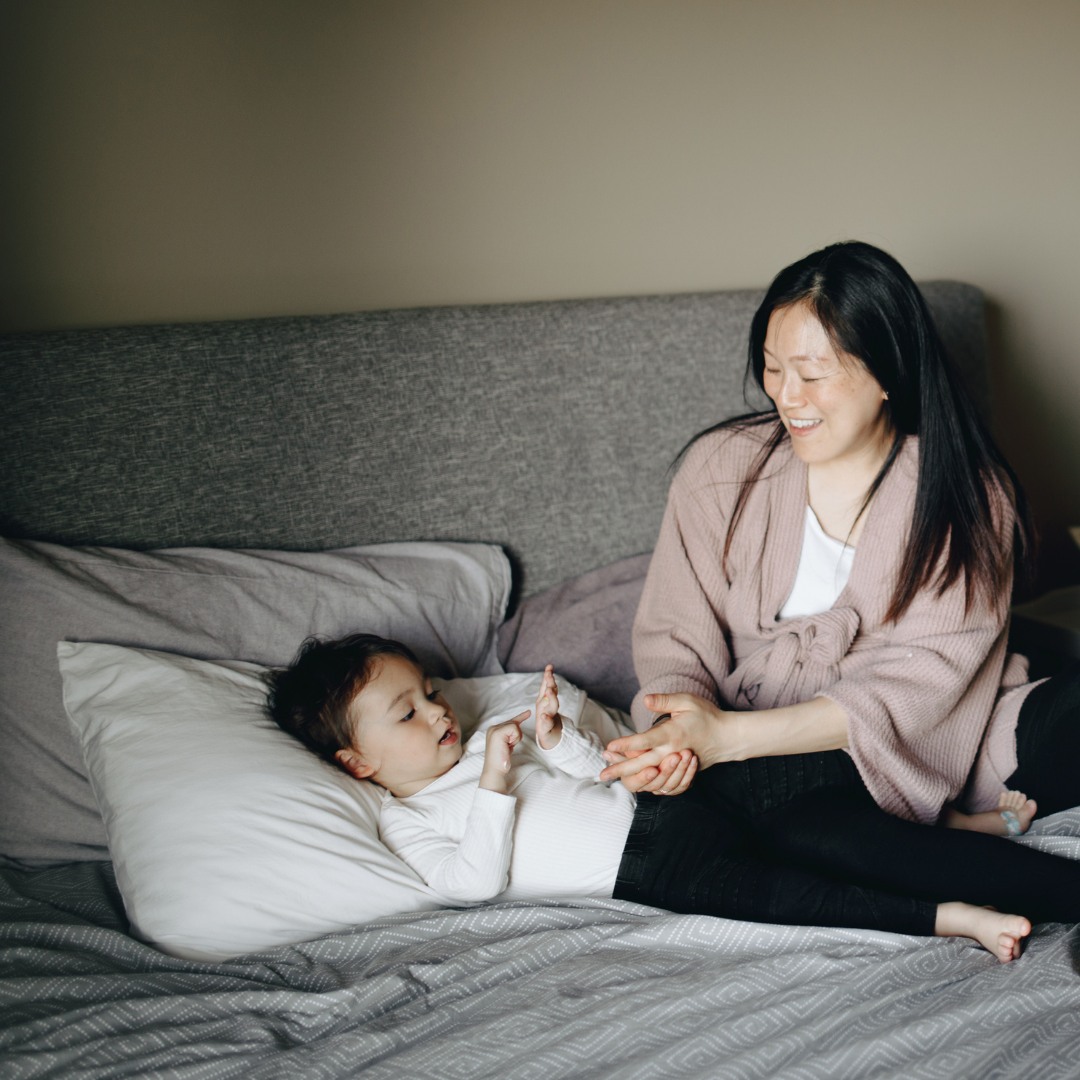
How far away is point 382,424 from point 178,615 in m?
0.46

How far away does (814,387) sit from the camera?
1243 mm

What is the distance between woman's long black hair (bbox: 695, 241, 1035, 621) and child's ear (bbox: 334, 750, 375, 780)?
797 millimetres

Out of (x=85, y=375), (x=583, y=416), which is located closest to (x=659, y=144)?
(x=583, y=416)

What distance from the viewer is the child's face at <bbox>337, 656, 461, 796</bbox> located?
126cm

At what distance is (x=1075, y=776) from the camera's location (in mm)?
1243

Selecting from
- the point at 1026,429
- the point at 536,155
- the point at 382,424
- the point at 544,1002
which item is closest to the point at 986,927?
the point at 544,1002

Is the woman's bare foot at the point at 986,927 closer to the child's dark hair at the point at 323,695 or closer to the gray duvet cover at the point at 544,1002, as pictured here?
the gray duvet cover at the point at 544,1002

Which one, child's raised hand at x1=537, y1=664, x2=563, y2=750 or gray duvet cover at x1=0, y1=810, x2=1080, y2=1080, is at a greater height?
child's raised hand at x1=537, y1=664, x2=563, y2=750

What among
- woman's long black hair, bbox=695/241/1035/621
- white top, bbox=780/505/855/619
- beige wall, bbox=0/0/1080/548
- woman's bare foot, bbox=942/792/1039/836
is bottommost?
woman's bare foot, bbox=942/792/1039/836

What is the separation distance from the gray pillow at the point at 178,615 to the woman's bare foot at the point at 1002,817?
767 millimetres

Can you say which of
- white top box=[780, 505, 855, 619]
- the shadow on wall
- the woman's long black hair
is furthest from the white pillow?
the shadow on wall

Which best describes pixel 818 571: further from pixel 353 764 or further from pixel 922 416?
pixel 353 764

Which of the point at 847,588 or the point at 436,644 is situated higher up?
the point at 847,588

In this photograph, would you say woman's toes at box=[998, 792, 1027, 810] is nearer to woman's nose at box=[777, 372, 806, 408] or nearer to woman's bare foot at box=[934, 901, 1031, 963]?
woman's bare foot at box=[934, 901, 1031, 963]
